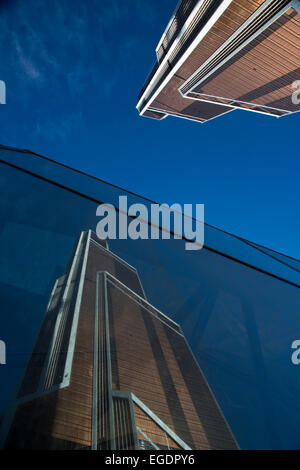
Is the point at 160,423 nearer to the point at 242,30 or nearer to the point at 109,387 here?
the point at 109,387

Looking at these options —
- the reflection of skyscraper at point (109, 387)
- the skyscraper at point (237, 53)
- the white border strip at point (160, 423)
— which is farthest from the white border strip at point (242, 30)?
the white border strip at point (160, 423)

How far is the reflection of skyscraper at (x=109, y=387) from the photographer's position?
2.53ft

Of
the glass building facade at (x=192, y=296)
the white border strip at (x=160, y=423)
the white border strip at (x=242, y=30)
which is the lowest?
the white border strip at (x=160, y=423)

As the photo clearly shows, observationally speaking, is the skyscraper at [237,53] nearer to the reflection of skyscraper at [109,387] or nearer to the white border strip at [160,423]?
the reflection of skyscraper at [109,387]

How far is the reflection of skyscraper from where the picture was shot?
0.77 meters

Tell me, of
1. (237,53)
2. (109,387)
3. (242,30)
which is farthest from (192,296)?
(237,53)

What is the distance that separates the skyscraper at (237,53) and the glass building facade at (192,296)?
12.1 metres

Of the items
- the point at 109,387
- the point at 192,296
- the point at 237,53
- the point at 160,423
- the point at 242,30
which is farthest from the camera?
the point at 237,53

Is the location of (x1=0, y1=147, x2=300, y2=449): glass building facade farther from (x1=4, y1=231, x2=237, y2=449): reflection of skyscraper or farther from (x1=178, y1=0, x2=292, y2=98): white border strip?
(x1=178, y1=0, x2=292, y2=98): white border strip

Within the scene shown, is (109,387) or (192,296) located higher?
(192,296)

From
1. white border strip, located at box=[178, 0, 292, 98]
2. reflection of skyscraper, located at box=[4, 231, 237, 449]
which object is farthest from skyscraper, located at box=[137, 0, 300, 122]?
reflection of skyscraper, located at box=[4, 231, 237, 449]

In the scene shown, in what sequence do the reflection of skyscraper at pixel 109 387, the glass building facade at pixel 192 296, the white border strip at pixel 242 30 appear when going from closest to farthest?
the reflection of skyscraper at pixel 109 387 < the glass building facade at pixel 192 296 < the white border strip at pixel 242 30

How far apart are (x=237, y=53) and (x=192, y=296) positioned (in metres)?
21.1

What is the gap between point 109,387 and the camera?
1.00 m
